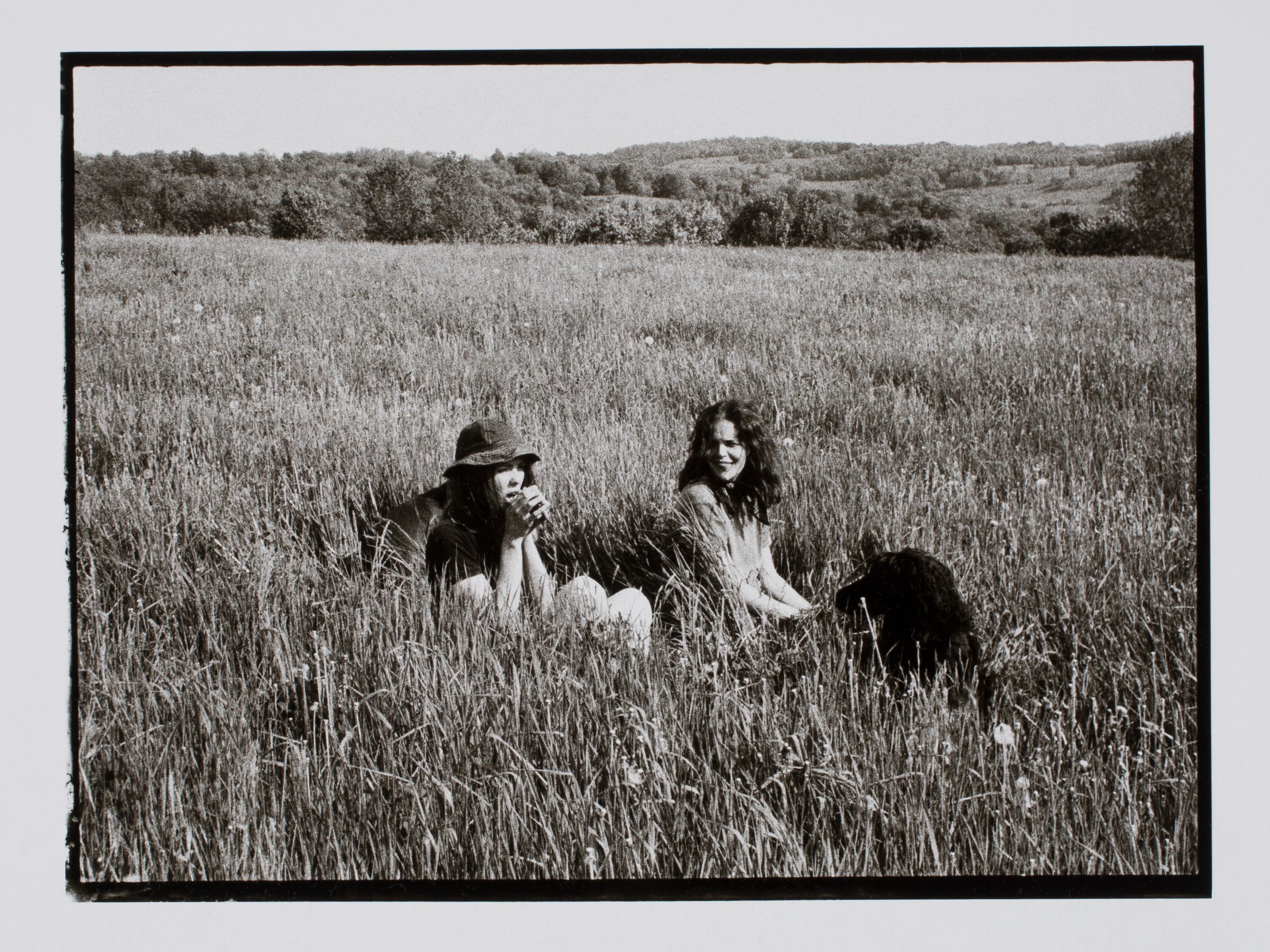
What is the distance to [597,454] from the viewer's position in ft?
6.40

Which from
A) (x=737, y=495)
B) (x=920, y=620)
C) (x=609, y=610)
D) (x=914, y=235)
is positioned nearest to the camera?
(x=920, y=620)

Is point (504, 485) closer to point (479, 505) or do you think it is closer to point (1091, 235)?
point (479, 505)

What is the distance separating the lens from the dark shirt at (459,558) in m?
1.71

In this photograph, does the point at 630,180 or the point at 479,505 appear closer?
the point at 479,505

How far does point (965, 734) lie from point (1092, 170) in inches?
53.0

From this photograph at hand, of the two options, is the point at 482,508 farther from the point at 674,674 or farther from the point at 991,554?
the point at 991,554

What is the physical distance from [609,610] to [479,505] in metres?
0.38

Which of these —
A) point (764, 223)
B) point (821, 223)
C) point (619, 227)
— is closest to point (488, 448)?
point (619, 227)

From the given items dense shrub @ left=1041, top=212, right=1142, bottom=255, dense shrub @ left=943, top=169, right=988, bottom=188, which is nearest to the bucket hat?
dense shrub @ left=943, top=169, right=988, bottom=188

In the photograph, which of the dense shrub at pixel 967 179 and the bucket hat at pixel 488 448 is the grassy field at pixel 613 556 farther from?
the dense shrub at pixel 967 179

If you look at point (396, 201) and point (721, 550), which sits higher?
point (396, 201)

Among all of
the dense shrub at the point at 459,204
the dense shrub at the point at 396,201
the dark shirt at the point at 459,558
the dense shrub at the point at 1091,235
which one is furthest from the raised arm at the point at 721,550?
the dense shrub at the point at 1091,235

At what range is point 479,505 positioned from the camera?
1761mm

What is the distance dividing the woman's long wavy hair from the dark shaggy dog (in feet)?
2.65
